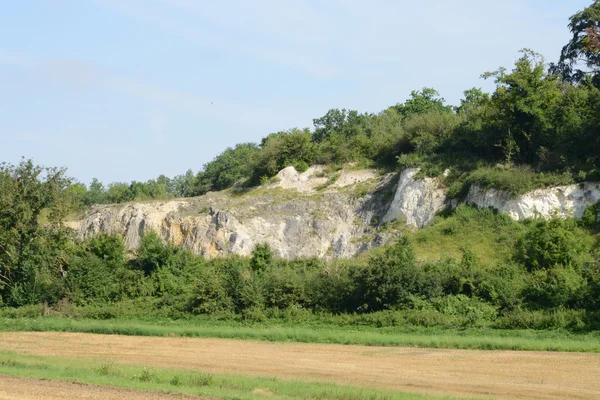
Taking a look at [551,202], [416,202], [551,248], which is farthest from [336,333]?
[416,202]

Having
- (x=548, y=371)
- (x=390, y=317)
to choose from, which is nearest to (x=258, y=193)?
(x=390, y=317)

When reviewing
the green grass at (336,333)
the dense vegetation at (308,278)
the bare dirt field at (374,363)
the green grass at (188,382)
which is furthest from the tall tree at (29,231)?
the green grass at (188,382)

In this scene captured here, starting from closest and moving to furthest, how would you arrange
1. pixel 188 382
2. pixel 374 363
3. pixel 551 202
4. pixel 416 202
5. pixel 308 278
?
pixel 188 382 → pixel 374 363 → pixel 308 278 → pixel 551 202 → pixel 416 202

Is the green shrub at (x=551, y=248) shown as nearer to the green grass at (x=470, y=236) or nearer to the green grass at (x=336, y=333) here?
the green grass at (x=470, y=236)

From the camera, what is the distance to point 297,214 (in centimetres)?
5566

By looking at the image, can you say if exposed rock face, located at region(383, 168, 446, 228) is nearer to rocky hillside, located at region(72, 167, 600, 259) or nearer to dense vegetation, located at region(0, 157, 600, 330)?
rocky hillside, located at region(72, 167, 600, 259)

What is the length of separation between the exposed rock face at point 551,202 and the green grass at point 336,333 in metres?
Answer: 16.3

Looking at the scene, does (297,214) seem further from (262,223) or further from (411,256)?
(411,256)

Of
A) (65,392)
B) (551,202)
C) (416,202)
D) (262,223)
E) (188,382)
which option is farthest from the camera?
(262,223)

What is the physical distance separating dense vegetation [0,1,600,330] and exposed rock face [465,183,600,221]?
67cm

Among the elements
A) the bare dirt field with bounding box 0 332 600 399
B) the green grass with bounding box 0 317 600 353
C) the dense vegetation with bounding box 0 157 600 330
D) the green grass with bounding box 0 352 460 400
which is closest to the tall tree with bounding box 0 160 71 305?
the dense vegetation with bounding box 0 157 600 330

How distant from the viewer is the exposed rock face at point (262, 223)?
175ft

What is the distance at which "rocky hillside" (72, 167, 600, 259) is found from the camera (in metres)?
51.6

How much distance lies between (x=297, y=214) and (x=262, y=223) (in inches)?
109
